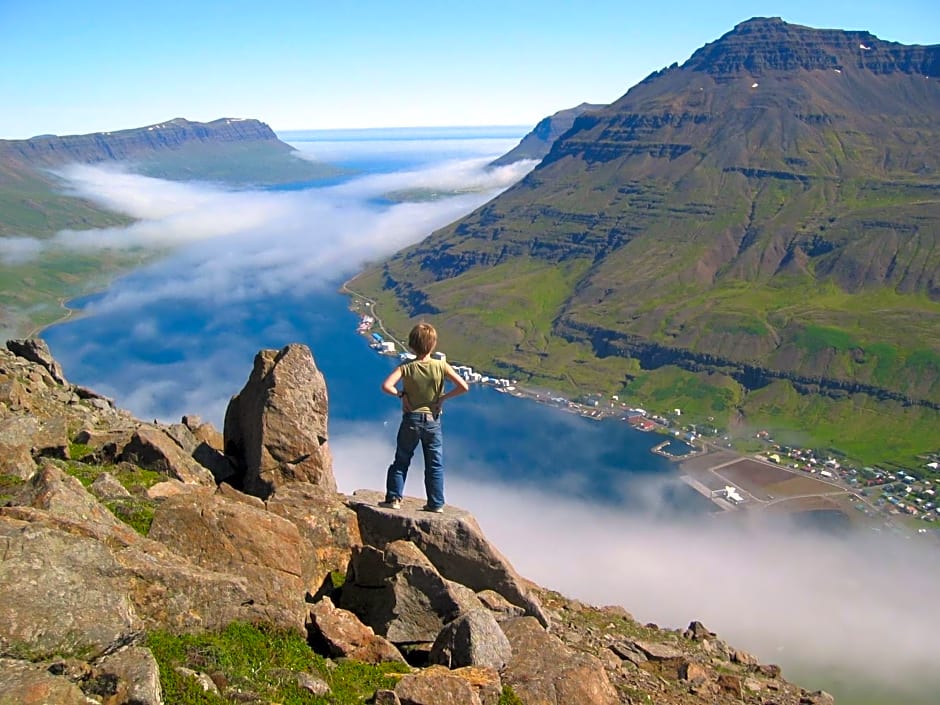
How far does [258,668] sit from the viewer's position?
1342 cm

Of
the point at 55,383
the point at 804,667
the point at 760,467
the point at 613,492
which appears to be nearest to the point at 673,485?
the point at 613,492

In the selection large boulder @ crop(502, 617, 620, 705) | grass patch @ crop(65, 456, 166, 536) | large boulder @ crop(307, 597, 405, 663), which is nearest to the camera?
large boulder @ crop(307, 597, 405, 663)

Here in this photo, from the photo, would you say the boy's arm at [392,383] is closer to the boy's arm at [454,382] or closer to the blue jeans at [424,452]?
the blue jeans at [424,452]

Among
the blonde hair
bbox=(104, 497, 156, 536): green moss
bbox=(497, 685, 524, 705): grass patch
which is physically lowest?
bbox=(497, 685, 524, 705): grass patch

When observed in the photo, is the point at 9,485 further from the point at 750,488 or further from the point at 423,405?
the point at 750,488

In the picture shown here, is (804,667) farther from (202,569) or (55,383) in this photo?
(202,569)

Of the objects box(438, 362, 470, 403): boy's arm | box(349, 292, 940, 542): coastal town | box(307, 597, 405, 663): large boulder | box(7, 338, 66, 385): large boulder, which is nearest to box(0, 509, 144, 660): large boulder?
box(307, 597, 405, 663): large boulder

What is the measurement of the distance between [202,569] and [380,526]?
5529mm

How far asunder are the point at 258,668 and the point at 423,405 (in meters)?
8.07

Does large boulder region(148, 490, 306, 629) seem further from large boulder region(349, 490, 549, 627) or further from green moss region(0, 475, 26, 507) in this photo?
green moss region(0, 475, 26, 507)

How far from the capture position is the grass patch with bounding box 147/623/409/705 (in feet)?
39.9

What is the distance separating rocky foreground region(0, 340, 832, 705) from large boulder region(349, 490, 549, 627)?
0.04m

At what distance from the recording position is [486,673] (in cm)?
1499

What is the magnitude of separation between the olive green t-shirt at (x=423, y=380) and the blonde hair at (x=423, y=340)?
0.33 meters
